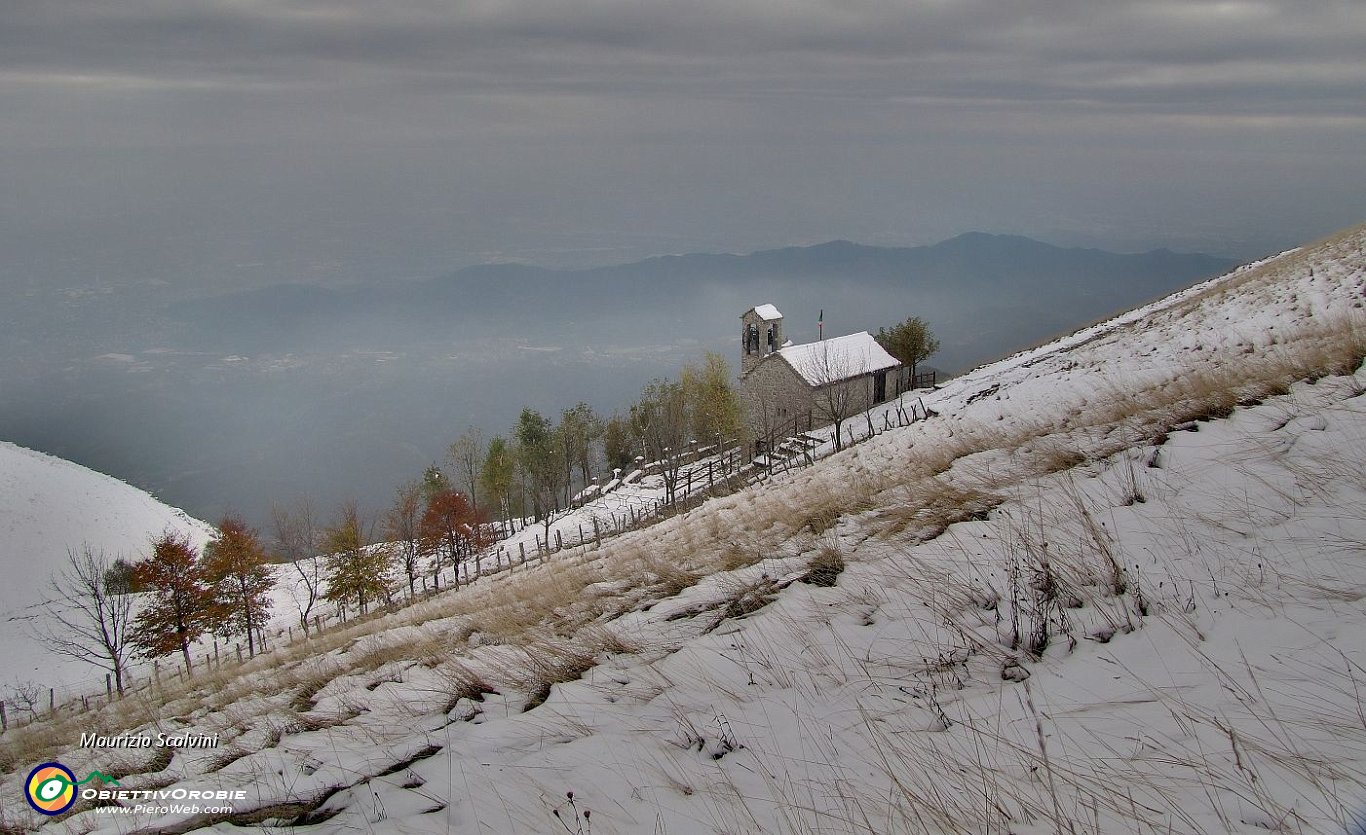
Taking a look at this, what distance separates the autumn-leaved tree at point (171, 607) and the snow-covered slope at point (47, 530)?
9182 mm

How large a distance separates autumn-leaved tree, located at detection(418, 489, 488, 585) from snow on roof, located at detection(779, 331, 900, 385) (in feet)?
87.6

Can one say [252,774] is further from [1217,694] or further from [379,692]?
[1217,694]

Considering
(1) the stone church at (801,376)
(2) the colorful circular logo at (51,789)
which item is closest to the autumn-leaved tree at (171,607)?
(2) the colorful circular logo at (51,789)

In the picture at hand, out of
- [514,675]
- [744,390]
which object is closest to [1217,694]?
[514,675]

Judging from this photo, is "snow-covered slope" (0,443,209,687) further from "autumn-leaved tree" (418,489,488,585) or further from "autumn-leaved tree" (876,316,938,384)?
"autumn-leaved tree" (876,316,938,384)

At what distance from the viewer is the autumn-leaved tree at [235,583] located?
115 ft

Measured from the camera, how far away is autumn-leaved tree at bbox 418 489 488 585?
144 ft

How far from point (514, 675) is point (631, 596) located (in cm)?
202

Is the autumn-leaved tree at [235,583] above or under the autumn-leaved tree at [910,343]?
under

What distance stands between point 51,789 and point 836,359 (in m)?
52.9

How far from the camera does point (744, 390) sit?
5794 cm

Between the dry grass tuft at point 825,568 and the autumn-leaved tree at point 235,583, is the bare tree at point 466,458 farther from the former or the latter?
the dry grass tuft at point 825,568

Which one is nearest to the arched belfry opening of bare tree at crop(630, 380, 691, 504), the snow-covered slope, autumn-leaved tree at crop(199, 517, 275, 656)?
bare tree at crop(630, 380, 691, 504)

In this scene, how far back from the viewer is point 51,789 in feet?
16.9
